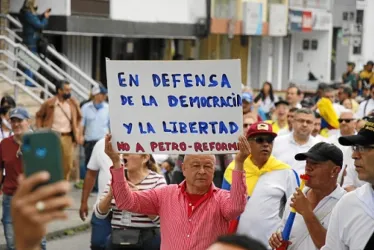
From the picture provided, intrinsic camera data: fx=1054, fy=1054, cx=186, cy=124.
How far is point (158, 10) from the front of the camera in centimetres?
2875

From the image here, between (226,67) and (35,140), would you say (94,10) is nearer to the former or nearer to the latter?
(226,67)

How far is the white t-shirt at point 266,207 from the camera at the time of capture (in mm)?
7484

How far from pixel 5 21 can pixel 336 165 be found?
660 inches

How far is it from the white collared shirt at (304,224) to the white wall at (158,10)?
20403mm

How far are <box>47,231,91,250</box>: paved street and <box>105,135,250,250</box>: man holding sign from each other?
579cm

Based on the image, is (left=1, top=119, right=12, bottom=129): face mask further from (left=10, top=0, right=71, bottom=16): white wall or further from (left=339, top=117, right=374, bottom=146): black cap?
(left=10, top=0, right=71, bottom=16): white wall

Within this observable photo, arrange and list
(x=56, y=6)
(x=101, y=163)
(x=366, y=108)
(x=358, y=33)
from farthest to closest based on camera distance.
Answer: (x=358, y=33) < (x=56, y=6) < (x=366, y=108) < (x=101, y=163)

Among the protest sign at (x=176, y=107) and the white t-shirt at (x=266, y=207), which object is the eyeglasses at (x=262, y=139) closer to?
the white t-shirt at (x=266, y=207)

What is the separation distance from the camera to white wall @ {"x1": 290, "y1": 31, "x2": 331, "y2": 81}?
4350 cm

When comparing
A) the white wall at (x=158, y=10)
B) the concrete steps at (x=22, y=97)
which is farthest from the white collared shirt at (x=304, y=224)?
the white wall at (x=158, y=10)

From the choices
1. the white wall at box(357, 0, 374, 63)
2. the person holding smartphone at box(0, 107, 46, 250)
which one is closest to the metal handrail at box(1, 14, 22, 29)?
the person holding smartphone at box(0, 107, 46, 250)

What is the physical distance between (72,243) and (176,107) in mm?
6602

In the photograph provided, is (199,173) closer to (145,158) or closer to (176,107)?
(176,107)

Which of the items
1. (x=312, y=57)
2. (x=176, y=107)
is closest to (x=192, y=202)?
(x=176, y=107)
